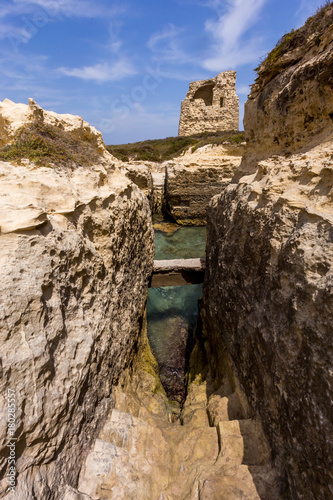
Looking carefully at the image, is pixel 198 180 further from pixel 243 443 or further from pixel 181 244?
pixel 243 443

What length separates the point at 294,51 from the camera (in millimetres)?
A: 4109

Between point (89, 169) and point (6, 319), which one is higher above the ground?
point (89, 169)

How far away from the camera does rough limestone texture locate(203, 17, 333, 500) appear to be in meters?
1.83

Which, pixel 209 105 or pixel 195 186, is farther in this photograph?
pixel 209 105

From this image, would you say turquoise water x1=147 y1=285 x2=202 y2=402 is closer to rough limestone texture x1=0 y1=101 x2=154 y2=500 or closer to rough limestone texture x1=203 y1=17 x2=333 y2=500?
rough limestone texture x1=203 y1=17 x2=333 y2=500

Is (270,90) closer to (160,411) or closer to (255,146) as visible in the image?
(255,146)

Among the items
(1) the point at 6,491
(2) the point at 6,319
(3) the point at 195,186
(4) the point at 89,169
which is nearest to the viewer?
(1) the point at 6,491

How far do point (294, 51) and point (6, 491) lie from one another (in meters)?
6.48

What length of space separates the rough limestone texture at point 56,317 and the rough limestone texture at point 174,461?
20 cm

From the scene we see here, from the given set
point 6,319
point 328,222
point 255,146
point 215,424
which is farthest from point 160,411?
point 255,146

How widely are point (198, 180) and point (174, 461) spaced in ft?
46.7

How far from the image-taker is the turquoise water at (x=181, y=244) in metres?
12.9

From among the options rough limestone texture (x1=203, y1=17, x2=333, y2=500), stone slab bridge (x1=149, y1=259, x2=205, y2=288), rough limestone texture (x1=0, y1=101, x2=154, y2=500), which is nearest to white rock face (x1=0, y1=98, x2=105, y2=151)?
rough limestone texture (x1=0, y1=101, x2=154, y2=500)

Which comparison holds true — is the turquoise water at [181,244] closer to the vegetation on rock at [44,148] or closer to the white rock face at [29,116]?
the white rock face at [29,116]
